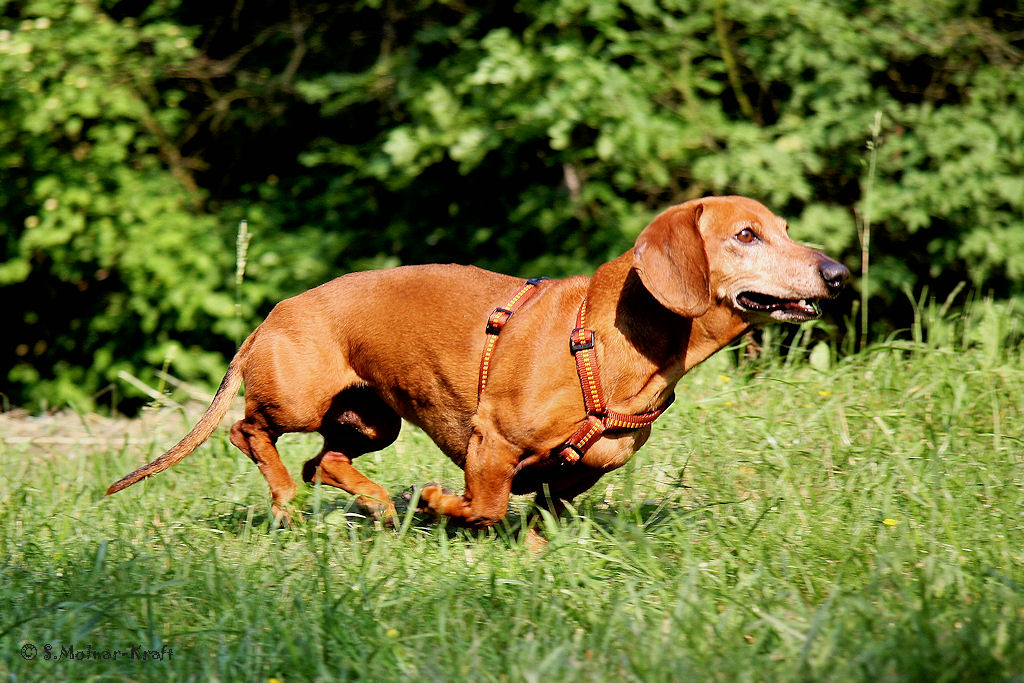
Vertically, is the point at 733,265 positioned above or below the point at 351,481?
above

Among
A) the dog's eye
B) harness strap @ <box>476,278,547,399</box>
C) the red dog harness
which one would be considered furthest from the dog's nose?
harness strap @ <box>476,278,547,399</box>

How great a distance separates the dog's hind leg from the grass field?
0.53ft

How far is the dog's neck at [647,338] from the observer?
3420mm

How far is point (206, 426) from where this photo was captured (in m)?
4.20

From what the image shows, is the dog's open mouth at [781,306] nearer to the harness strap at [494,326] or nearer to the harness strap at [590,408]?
the harness strap at [590,408]

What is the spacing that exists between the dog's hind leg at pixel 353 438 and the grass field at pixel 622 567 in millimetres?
161

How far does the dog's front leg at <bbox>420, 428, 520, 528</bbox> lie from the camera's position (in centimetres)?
351

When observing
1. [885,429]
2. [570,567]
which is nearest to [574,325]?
[570,567]

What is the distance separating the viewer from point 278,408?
4.04 meters

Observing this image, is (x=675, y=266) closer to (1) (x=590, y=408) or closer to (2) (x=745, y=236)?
(2) (x=745, y=236)

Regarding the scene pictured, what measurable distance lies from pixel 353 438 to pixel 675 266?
1.81 m

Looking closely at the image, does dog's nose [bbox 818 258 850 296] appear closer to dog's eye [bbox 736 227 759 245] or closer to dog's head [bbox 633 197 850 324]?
dog's head [bbox 633 197 850 324]

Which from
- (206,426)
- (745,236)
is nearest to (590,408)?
(745,236)

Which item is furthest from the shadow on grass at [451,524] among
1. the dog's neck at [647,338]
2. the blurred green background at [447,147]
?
the blurred green background at [447,147]
